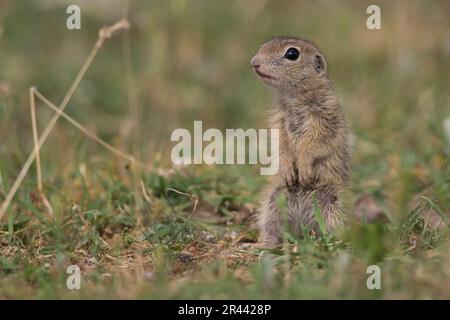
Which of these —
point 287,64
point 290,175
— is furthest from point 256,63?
point 290,175

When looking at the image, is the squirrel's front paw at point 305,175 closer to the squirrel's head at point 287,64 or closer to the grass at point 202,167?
the grass at point 202,167

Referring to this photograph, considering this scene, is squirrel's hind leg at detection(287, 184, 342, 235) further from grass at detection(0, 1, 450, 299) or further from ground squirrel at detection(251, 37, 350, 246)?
grass at detection(0, 1, 450, 299)

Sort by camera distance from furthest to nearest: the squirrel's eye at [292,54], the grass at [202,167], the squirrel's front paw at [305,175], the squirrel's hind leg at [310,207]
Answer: the squirrel's eye at [292,54]
the squirrel's front paw at [305,175]
the squirrel's hind leg at [310,207]
the grass at [202,167]

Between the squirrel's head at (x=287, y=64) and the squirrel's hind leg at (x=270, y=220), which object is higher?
the squirrel's head at (x=287, y=64)

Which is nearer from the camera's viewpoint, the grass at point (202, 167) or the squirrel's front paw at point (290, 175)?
the grass at point (202, 167)

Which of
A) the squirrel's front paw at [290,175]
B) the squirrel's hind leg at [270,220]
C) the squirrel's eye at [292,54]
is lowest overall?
the squirrel's hind leg at [270,220]

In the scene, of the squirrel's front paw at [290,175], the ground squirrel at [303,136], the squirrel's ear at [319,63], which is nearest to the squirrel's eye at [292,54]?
the ground squirrel at [303,136]

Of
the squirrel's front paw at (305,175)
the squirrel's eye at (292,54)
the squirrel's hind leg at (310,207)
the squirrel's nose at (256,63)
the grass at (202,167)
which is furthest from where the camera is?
the squirrel's eye at (292,54)

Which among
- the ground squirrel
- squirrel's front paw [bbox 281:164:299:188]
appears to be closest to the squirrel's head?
the ground squirrel
